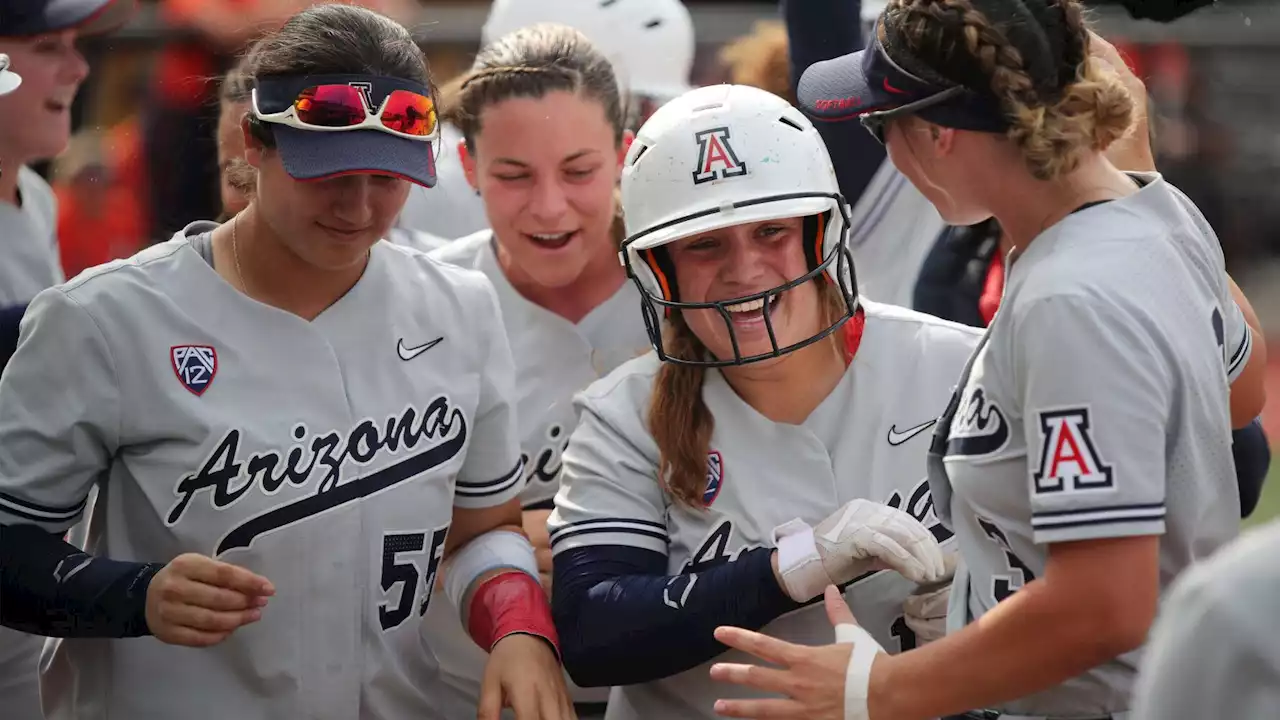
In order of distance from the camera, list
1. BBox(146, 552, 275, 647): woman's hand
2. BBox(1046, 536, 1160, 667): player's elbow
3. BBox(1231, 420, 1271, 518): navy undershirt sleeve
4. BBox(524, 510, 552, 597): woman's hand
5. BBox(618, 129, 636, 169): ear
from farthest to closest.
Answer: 1. BBox(618, 129, 636, 169): ear
2. BBox(524, 510, 552, 597): woman's hand
3. BBox(1231, 420, 1271, 518): navy undershirt sleeve
4. BBox(146, 552, 275, 647): woman's hand
5. BBox(1046, 536, 1160, 667): player's elbow

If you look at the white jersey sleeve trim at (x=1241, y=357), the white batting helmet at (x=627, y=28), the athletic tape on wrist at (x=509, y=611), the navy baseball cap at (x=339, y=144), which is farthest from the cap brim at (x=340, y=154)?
the white batting helmet at (x=627, y=28)

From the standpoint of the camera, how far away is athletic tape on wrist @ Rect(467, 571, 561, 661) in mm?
2807

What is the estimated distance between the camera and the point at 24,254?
390 cm

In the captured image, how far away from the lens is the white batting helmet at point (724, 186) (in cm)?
282

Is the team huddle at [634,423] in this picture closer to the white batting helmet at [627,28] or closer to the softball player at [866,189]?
the softball player at [866,189]

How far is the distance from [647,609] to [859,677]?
603mm

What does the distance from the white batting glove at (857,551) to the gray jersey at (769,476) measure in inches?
6.6

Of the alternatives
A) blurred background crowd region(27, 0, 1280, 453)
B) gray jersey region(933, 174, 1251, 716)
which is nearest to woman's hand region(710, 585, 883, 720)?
gray jersey region(933, 174, 1251, 716)

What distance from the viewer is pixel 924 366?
2906mm

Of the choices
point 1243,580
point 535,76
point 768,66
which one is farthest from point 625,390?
point 1243,580

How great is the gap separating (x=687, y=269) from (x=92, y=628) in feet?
4.17

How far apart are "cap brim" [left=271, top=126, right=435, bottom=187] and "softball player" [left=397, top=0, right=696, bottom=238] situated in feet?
7.17

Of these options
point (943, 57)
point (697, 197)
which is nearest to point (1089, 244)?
point (943, 57)

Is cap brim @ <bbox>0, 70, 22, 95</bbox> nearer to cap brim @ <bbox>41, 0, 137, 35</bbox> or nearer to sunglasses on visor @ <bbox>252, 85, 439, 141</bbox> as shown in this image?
sunglasses on visor @ <bbox>252, 85, 439, 141</bbox>
